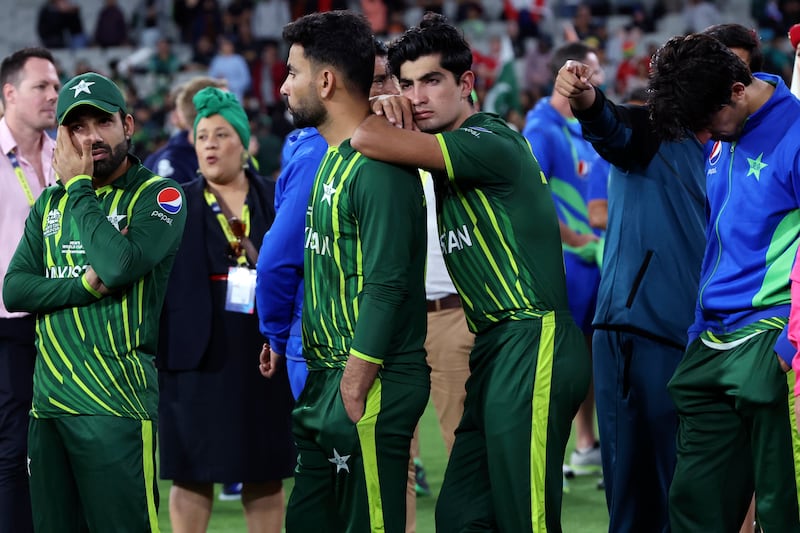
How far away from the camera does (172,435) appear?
18.3ft

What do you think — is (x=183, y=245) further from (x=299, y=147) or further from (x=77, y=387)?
(x=77, y=387)

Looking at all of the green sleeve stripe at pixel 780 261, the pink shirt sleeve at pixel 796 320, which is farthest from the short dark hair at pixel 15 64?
the pink shirt sleeve at pixel 796 320

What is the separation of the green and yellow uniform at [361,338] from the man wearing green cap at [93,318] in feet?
2.28

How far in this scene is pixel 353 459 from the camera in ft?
12.3

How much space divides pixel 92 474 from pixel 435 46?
73.6 inches

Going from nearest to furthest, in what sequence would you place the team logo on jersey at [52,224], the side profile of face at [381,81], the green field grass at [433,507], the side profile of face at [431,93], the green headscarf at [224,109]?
the side profile of face at [431,93]
the team logo on jersey at [52,224]
the side profile of face at [381,81]
the green headscarf at [224,109]
the green field grass at [433,507]

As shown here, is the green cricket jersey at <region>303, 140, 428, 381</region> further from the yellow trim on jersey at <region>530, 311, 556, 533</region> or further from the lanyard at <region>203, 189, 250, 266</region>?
the lanyard at <region>203, 189, 250, 266</region>

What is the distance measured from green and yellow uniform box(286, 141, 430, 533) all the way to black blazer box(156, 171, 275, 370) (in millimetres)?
1735

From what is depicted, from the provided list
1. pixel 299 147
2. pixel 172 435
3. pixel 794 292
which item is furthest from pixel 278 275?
pixel 794 292

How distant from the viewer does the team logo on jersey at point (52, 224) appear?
436cm

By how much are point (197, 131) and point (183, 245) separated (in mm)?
621

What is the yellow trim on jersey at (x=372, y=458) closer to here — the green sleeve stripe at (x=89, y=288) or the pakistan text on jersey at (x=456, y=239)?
the pakistan text on jersey at (x=456, y=239)

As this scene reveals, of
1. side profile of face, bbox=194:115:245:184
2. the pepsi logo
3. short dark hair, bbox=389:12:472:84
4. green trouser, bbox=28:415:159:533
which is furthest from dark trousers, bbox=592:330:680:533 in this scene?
side profile of face, bbox=194:115:245:184

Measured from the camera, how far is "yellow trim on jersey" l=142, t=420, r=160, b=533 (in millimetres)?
4270
